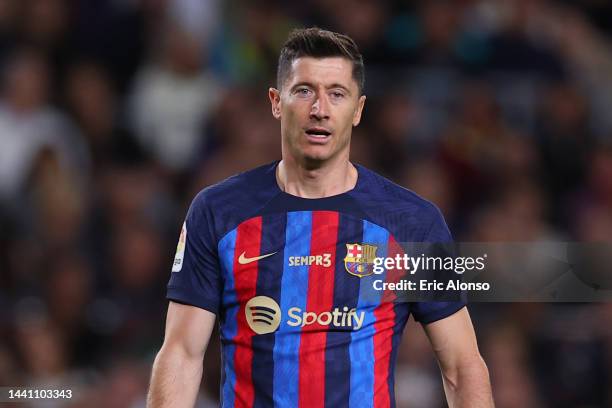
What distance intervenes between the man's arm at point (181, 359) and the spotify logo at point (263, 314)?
139 mm

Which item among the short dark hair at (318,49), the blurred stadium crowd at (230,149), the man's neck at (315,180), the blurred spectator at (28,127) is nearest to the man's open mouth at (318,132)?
the man's neck at (315,180)

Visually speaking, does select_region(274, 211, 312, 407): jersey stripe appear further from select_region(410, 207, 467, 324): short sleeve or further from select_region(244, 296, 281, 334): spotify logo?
select_region(410, 207, 467, 324): short sleeve

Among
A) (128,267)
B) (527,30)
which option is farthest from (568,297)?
(527,30)

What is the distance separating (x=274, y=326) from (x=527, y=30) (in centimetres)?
578

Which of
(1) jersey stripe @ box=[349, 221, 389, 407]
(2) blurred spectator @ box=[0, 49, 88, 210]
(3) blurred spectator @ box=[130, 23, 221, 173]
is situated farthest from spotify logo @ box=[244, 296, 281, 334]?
(3) blurred spectator @ box=[130, 23, 221, 173]

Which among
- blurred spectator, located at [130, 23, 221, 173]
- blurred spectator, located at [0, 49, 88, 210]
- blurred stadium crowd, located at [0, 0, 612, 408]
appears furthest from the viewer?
blurred spectator, located at [130, 23, 221, 173]

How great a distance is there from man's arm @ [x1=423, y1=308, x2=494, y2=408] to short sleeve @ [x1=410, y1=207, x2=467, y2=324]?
23 mm

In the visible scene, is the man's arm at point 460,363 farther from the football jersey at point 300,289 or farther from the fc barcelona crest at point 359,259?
the fc barcelona crest at point 359,259

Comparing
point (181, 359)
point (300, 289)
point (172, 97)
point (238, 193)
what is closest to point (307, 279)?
point (300, 289)

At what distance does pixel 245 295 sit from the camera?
4.39 m

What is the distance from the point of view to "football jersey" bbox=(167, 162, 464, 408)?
4324 mm

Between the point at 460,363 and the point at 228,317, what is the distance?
0.83 meters

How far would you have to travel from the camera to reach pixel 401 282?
4520 mm

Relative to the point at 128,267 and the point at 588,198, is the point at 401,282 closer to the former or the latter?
the point at 128,267
